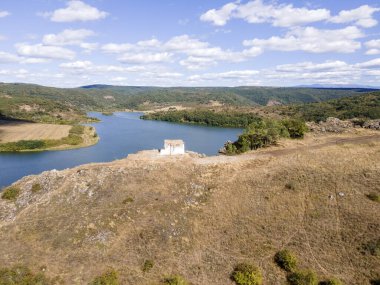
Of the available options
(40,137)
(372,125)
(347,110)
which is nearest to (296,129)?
(372,125)

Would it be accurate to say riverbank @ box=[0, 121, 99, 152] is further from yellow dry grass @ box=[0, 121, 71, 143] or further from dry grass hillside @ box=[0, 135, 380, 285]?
dry grass hillside @ box=[0, 135, 380, 285]

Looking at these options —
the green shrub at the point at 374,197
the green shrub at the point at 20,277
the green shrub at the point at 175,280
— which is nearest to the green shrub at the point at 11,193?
the green shrub at the point at 20,277

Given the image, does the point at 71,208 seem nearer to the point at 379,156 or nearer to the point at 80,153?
the point at 379,156

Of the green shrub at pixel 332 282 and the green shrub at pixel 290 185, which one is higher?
the green shrub at pixel 290 185

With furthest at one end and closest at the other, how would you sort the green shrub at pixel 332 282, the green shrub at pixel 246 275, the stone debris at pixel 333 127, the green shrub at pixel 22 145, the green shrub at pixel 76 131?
1. the green shrub at pixel 76 131
2. the green shrub at pixel 22 145
3. the stone debris at pixel 333 127
4. the green shrub at pixel 246 275
5. the green shrub at pixel 332 282

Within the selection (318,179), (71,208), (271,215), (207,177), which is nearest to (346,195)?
(318,179)

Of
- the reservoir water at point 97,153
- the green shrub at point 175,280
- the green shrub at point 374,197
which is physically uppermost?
the green shrub at point 374,197

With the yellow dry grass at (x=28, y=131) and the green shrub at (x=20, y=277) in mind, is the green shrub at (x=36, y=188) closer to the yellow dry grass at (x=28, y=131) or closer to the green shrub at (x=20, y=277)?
the green shrub at (x=20, y=277)
